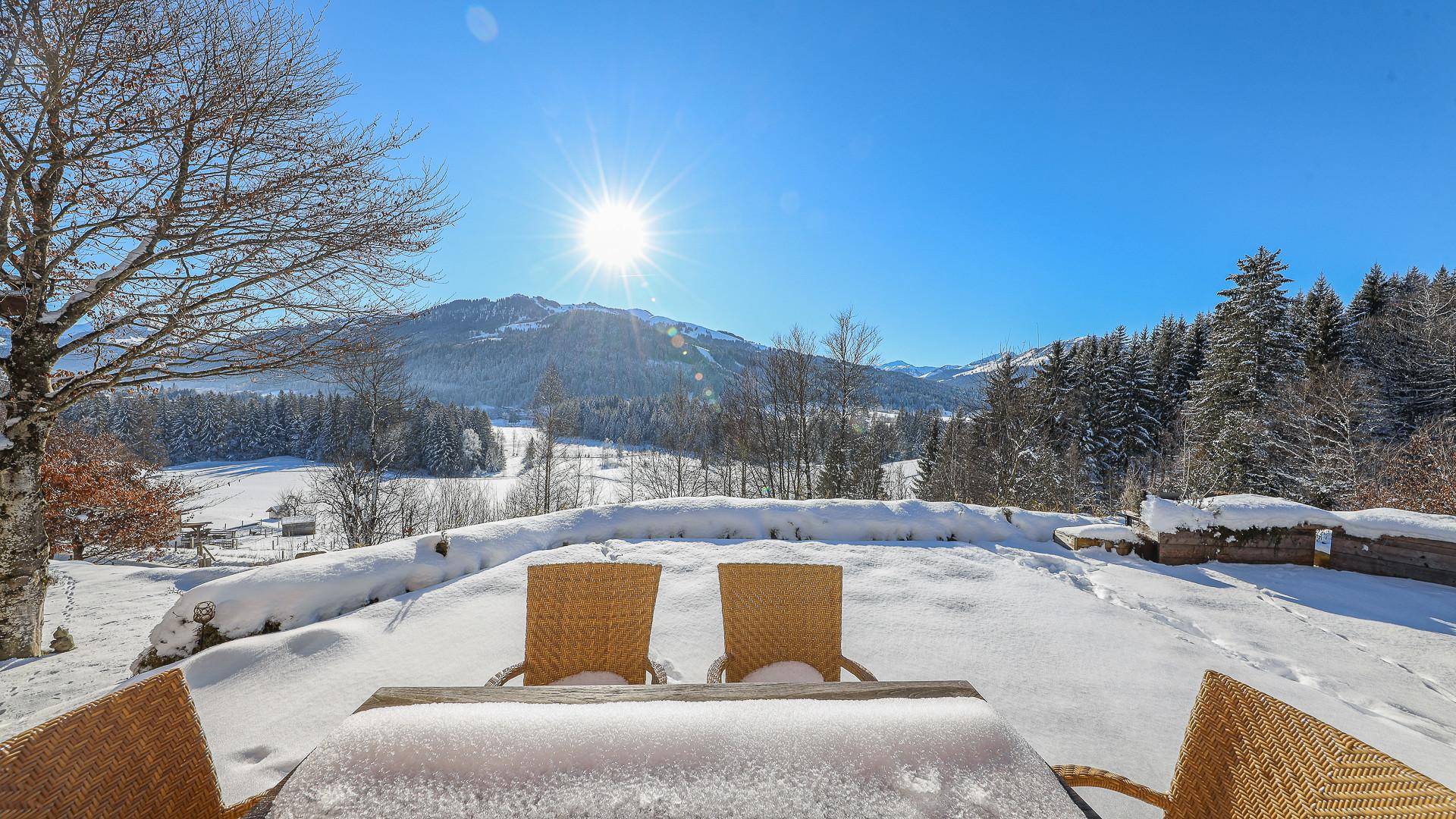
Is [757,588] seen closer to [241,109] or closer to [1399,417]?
[241,109]

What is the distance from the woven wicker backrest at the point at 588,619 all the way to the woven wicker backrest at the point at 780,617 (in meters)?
0.42

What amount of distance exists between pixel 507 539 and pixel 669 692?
13.7 ft

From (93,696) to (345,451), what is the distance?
33.4 feet

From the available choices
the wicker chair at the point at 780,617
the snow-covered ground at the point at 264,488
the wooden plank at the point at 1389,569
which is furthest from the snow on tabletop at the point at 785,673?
the snow-covered ground at the point at 264,488

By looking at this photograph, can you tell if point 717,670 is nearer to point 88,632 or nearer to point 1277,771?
point 1277,771

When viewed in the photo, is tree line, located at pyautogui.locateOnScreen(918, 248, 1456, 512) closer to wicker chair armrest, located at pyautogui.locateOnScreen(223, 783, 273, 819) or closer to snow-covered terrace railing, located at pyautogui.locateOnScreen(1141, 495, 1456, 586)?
snow-covered terrace railing, located at pyautogui.locateOnScreen(1141, 495, 1456, 586)

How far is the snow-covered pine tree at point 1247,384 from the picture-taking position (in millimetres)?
15109

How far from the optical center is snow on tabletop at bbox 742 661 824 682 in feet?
7.28

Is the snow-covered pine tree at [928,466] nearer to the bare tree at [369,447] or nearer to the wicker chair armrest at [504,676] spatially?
the bare tree at [369,447]

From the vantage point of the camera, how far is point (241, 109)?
3570 millimetres

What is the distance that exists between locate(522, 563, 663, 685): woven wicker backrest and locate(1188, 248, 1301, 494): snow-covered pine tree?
21213 millimetres

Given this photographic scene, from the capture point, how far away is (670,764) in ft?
3.53

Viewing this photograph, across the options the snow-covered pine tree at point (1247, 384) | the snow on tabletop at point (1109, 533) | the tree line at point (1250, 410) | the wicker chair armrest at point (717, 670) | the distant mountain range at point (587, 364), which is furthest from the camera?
the distant mountain range at point (587, 364)

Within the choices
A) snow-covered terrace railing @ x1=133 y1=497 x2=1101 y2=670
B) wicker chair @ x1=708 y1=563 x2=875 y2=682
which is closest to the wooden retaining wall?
snow-covered terrace railing @ x1=133 y1=497 x2=1101 y2=670
